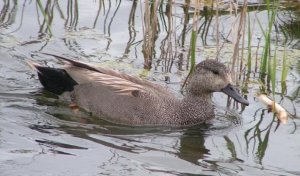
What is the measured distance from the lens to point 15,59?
9516mm

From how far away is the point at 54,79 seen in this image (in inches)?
351

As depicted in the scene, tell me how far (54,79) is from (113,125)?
103 centimetres

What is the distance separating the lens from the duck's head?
8.32 metres

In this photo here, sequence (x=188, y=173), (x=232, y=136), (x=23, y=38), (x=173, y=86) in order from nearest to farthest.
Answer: (x=188, y=173) → (x=232, y=136) → (x=173, y=86) → (x=23, y=38)

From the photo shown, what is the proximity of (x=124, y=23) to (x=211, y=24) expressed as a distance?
1.14 metres

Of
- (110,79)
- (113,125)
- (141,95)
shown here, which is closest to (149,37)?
(110,79)

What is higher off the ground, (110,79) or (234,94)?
(110,79)

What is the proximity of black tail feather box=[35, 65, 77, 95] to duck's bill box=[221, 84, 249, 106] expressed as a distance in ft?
5.52

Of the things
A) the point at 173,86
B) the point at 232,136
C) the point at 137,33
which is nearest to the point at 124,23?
the point at 137,33

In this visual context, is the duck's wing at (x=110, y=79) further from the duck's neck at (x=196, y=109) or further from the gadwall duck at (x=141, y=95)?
the duck's neck at (x=196, y=109)

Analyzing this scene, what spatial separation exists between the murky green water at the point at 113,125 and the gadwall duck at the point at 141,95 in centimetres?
15

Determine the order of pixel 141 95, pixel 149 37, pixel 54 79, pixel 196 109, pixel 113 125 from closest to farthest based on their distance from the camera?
pixel 113 125, pixel 141 95, pixel 196 109, pixel 54 79, pixel 149 37

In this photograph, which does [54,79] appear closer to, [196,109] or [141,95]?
[141,95]

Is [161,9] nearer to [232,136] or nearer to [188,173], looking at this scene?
[232,136]
